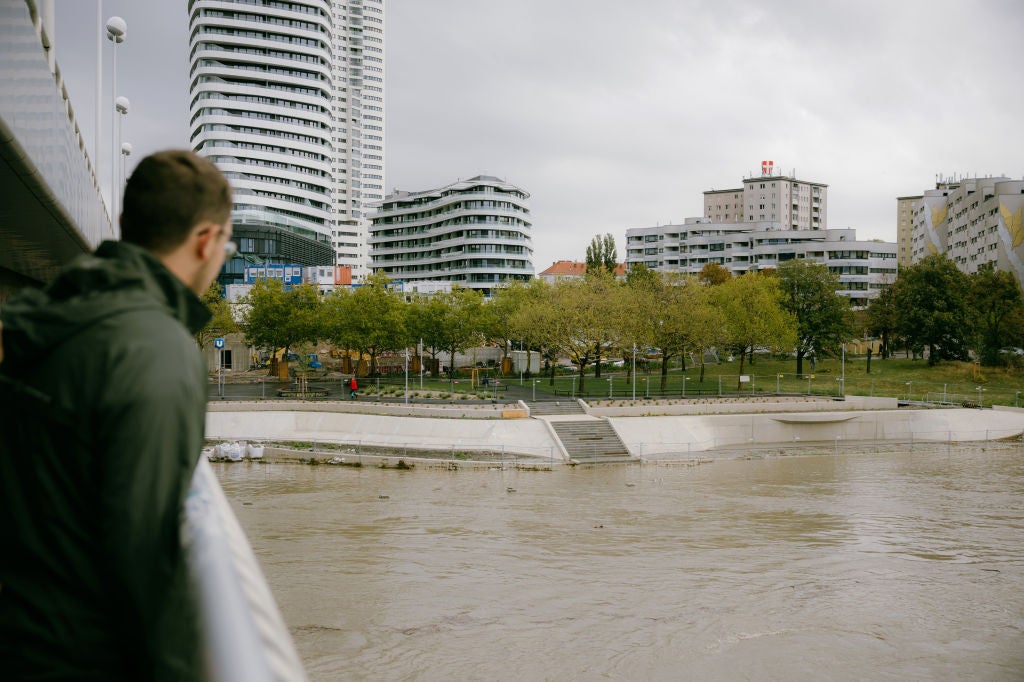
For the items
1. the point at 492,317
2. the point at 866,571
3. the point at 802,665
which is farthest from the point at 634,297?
the point at 802,665

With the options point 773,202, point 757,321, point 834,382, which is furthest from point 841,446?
point 773,202

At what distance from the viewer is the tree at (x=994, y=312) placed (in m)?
67.6

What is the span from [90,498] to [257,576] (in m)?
0.42

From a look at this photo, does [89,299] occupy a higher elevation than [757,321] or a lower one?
lower

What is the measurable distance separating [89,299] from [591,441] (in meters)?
40.2

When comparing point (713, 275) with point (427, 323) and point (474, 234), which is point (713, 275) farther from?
point (427, 323)

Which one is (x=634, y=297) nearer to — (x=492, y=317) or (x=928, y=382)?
(x=492, y=317)

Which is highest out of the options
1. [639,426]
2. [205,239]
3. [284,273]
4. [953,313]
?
[284,273]

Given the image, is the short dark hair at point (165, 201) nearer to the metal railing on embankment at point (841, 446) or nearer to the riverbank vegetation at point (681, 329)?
the metal railing on embankment at point (841, 446)

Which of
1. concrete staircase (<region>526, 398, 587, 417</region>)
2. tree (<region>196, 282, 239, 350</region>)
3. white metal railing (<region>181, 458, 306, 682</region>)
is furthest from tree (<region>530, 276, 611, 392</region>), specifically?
white metal railing (<region>181, 458, 306, 682</region>)

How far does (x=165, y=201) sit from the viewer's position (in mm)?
1776

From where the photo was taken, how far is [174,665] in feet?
4.48

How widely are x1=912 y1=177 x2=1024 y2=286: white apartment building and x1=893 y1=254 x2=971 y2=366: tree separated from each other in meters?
16.4

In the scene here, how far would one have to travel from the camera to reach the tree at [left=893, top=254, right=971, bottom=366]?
7025cm
